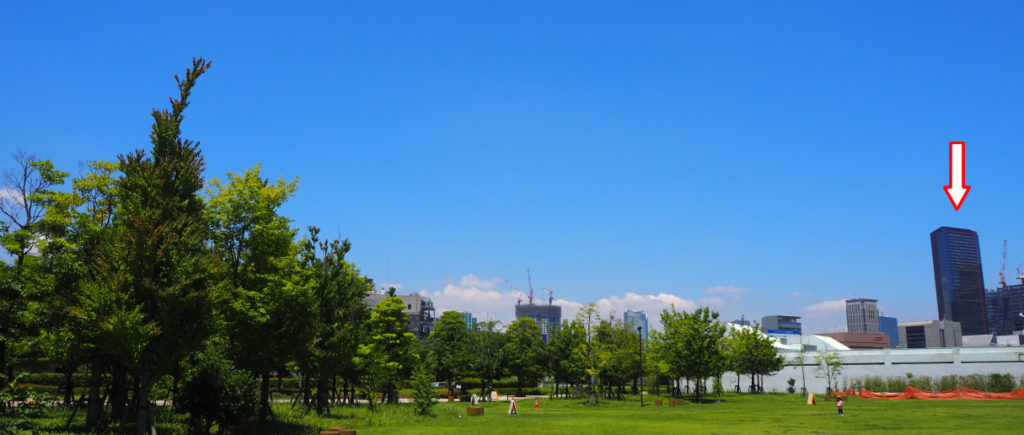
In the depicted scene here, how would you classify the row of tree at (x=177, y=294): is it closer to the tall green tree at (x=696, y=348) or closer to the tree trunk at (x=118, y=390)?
the tree trunk at (x=118, y=390)

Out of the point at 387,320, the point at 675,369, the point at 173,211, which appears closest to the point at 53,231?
the point at 173,211

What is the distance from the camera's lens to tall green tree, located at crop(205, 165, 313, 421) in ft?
101

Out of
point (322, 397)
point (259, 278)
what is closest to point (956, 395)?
point (322, 397)

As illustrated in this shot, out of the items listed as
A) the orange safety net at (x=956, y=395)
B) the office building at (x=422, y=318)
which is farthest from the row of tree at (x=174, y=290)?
the office building at (x=422, y=318)

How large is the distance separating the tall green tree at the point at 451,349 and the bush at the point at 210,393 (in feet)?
134

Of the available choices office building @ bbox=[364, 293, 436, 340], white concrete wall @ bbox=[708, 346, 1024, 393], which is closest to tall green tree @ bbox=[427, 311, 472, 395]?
white concrete wall @ bbox=[708, 346, 1024, 393]

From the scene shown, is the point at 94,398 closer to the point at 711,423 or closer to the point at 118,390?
the point at 118,390

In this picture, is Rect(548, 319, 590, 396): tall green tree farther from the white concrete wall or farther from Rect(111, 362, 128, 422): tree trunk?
Rect(111, 362, 128, 422): tree trunk

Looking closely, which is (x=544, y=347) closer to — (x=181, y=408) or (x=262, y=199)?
(x=262, y=199)

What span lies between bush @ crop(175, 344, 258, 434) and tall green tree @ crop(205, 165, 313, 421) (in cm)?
354

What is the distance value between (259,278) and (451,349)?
4327 cm

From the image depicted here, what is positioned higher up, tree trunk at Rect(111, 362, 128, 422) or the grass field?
tree trunk at Rect(111, 362, 128, 422)

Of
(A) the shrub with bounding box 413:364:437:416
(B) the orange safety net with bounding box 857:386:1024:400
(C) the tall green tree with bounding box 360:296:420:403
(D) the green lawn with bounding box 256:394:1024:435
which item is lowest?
(B) the orange safety net with bounding box 857:386:1024:400

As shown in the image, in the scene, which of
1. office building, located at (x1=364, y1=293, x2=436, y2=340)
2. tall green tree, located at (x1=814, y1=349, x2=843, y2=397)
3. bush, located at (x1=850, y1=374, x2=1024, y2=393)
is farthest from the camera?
office building, located at (x1=364, y1=293, x2=436, y2=340)
